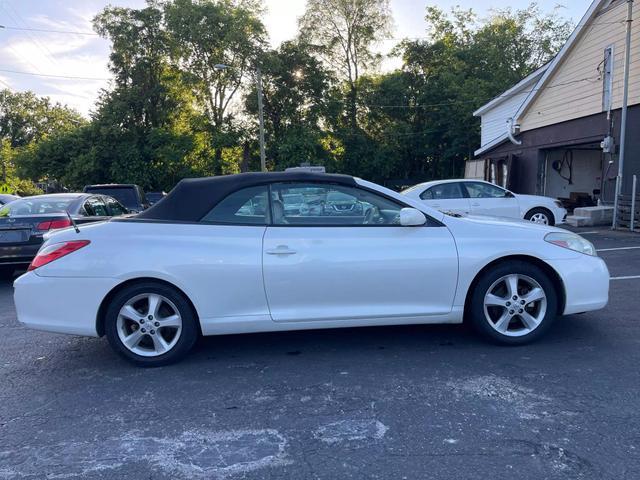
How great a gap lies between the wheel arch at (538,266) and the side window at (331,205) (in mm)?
841

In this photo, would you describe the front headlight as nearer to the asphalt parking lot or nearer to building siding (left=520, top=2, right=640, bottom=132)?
the asphalt parking lot

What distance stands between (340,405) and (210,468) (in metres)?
0.96

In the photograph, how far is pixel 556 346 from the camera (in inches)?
161

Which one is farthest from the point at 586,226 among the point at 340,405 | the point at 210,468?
the point at 210,468

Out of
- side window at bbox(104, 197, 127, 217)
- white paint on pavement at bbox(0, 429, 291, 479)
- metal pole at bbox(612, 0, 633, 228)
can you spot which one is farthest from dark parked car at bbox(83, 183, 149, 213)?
metal pole at bbox(612, 0, 633, 228)

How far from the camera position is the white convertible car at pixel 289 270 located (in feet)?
12.4

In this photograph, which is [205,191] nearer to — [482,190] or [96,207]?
[96,207]

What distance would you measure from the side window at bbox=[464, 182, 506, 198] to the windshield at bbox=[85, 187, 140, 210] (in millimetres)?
7804

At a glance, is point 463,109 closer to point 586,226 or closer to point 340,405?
point 586,226

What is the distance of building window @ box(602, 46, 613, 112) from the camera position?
14.0 metres

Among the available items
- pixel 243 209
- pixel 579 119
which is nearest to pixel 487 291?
pixel 243 209

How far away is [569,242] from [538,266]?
368 mm

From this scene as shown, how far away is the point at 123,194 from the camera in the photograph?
37.4 feet

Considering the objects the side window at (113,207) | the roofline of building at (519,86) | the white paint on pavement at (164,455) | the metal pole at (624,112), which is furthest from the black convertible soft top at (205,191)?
the roofline of building at (519,86)
